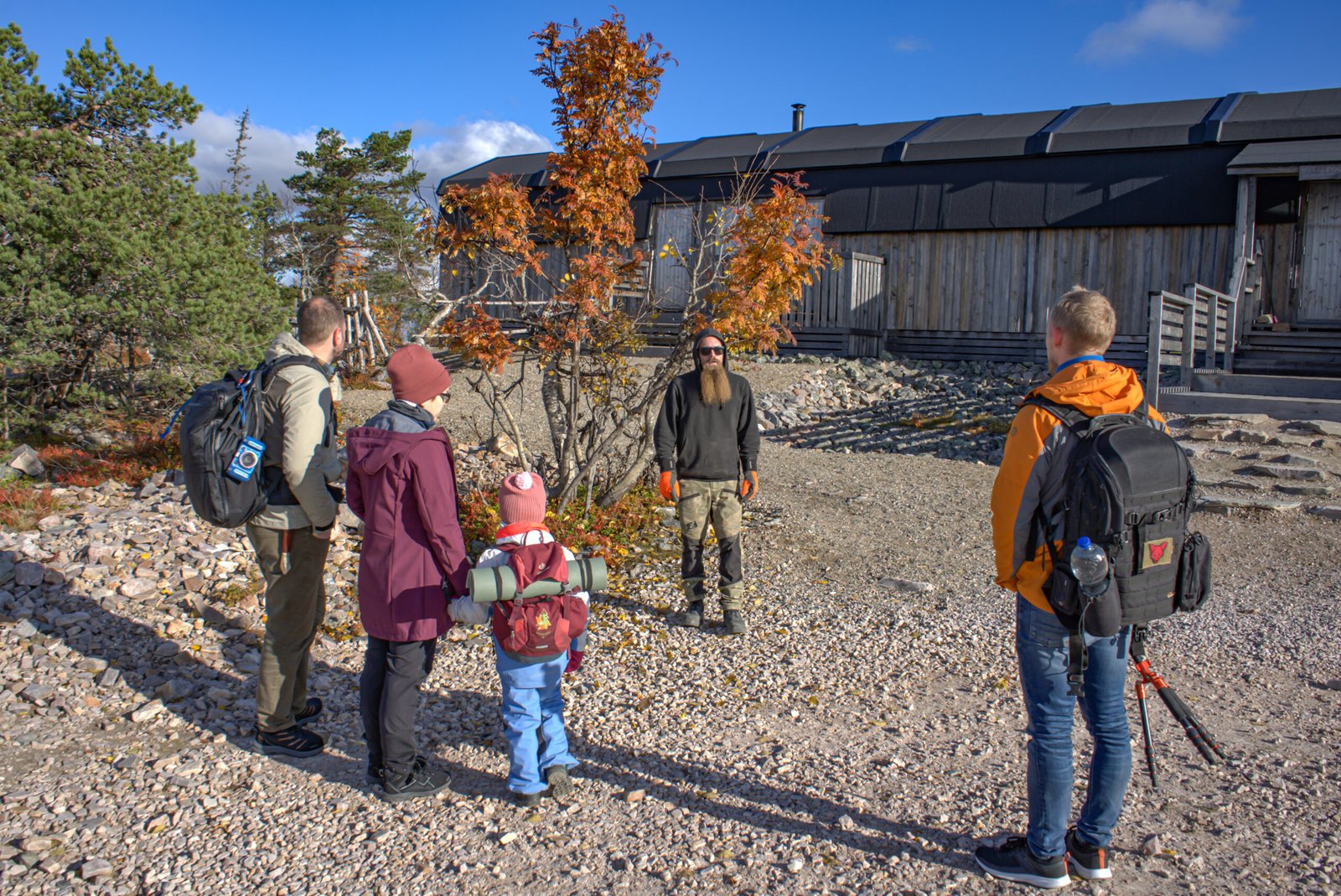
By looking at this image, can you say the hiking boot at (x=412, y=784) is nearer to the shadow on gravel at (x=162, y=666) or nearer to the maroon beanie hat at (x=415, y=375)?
the shadow on gravel at (x=162, y=666)

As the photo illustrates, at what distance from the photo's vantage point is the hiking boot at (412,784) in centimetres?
364

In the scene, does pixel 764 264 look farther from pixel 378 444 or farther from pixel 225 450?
pixel 225 450

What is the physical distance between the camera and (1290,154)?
14445 millimetres

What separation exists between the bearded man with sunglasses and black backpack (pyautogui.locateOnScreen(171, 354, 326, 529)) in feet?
7.70

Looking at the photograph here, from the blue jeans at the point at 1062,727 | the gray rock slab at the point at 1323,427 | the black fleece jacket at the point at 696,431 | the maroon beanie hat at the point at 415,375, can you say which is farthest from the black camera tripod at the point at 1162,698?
the gray rock slab at the point at 1323,427

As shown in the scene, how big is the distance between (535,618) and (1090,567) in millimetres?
1936

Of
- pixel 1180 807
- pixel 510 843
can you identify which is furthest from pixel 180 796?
pixel 1180 807

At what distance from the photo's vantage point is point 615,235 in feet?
22.5

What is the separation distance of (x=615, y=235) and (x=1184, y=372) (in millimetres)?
8926

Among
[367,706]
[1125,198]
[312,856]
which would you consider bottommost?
[312,856]

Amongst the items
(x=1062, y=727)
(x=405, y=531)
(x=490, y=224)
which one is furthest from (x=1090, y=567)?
(x=490, y=224)

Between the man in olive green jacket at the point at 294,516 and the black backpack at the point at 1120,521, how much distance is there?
9.44 feet

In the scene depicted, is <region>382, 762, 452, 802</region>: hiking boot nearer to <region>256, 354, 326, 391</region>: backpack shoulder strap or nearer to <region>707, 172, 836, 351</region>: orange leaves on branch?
<region>256, 354, 326, 391</region>: backpack shoulder strap

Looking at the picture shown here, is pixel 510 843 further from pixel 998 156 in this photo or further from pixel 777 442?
pixel 998 156
